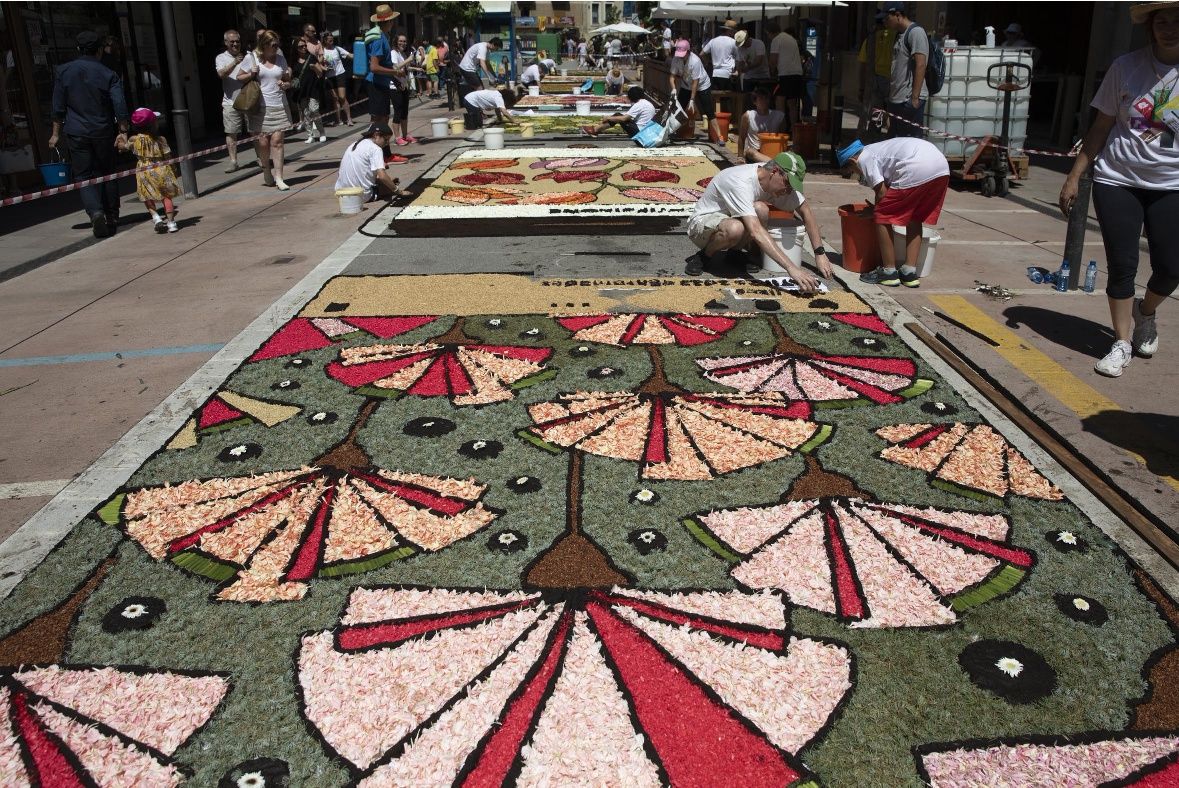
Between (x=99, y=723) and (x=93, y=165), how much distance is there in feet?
26.9

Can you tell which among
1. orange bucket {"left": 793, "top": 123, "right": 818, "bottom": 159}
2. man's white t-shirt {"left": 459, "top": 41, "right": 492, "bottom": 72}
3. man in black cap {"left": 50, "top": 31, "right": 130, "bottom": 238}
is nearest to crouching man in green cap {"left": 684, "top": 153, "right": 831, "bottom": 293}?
man in black cap {"left": 50, "top": 31, "right": 130, "bottom": 238}

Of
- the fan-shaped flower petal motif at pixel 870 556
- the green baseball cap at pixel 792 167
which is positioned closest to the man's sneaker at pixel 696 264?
the green baseball cap at pixel 792 167

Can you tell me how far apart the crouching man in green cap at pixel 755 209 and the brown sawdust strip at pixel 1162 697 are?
3.96 metres

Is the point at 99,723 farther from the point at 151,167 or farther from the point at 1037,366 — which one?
the point at 151,167

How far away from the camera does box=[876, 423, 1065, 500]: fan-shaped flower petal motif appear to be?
3.81 meters

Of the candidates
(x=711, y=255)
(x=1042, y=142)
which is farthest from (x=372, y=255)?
(x=1042, y=142)

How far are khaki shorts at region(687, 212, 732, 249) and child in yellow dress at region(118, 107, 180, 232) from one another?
572cm

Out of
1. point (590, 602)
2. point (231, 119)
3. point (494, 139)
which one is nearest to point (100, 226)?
point (231, 119)

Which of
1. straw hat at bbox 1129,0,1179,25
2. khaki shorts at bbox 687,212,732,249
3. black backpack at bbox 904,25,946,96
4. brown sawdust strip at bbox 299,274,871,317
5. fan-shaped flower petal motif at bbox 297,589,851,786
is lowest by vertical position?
fan-shaped flower petal motif at bbox 297,589,851,786

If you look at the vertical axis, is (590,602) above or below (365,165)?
below

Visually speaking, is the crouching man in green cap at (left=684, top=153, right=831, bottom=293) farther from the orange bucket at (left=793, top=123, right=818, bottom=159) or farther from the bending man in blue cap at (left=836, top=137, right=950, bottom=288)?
the orange bucket at (left=793, top=123, right=818, bottom=159)

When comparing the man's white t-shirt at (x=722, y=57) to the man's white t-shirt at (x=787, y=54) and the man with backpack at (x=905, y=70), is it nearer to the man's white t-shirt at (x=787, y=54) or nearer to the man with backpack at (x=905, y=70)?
the man's white t-shirt at (x=787, y=54)

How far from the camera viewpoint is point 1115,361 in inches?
197

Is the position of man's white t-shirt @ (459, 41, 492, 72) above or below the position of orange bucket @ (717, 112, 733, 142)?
above
